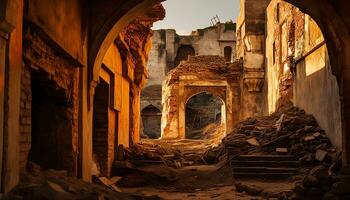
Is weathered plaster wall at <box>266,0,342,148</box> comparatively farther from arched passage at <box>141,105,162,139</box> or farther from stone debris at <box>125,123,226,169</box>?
arched passage at <box>141,105,162,139</box>

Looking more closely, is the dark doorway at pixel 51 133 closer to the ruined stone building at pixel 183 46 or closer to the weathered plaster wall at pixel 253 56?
the weathered plaster wall at pixel 253 56

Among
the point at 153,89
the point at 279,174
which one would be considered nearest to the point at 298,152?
the point at 279,174

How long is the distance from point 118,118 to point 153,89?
30.3 m

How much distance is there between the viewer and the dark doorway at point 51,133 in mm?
6602

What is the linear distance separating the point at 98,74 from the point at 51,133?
5.46ft

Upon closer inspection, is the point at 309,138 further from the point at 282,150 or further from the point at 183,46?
the point at 183,46

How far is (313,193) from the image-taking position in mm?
7027

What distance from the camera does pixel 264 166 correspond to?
38.9ft

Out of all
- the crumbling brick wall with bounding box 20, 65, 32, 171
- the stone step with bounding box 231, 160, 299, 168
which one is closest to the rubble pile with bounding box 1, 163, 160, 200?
the crumbling brick wall with bounding box 20, 65, 32, 171

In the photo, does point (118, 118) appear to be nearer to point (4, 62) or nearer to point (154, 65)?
point (4, 62)

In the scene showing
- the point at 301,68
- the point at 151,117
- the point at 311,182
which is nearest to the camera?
the point at 311,182

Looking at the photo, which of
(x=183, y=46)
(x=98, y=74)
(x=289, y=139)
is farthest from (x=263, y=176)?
(x=183, y=46)

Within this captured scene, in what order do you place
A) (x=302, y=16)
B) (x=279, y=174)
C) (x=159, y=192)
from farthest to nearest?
(x=302, y=16) < (x=279, y=174) < (x=159, y=192)

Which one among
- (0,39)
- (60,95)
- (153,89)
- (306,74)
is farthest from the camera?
(153,89)
